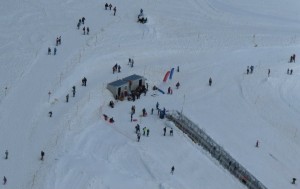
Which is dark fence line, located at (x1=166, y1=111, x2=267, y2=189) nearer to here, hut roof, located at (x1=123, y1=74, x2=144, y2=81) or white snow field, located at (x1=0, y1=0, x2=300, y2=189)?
white snow field, located at (x1=0, y1=0, x2=300, y2=189)

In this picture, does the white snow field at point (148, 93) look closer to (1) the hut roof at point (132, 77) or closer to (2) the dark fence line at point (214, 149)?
(2) the dark fence line at point (214, 149)

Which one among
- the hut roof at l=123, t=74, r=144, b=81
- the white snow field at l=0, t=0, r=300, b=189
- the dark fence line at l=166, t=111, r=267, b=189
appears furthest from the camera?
the hut roof at l=123, t=74, r=144, b=81

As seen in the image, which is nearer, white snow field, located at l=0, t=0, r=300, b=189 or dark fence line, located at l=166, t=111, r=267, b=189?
white snow field, located at l=0, t=0, r=300, b=189

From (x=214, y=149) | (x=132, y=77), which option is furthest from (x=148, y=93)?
(x=214, y=149)

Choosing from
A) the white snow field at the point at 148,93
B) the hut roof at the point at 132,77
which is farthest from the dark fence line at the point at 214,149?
the hut roof at the point at 132,77

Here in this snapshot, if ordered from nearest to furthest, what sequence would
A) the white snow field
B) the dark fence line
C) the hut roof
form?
1. the white snow field
2. the dark fence line
3. the hut roof

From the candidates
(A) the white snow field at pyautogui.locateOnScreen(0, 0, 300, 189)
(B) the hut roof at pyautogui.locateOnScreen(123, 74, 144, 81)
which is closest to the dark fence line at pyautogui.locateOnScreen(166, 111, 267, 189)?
(A) the white snow field at pyautogui.locateOnScreen(0, 0, 300, 189)

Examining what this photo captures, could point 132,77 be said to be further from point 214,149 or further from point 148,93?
point 214,149
